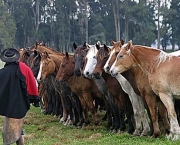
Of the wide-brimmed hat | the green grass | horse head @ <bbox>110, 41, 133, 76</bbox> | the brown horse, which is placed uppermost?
the wide-brimmed hat

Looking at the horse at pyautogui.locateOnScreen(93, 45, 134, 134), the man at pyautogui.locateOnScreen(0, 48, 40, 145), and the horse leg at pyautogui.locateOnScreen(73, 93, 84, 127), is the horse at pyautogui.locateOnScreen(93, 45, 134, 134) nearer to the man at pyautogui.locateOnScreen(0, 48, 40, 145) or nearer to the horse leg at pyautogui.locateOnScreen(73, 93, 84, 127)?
the horse leg at pyautogui.locateOnScreen(73, 93, 84, 127)

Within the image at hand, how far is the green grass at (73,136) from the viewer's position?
7.41 meters

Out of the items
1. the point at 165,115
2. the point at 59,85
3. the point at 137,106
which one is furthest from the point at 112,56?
the point at 59,85

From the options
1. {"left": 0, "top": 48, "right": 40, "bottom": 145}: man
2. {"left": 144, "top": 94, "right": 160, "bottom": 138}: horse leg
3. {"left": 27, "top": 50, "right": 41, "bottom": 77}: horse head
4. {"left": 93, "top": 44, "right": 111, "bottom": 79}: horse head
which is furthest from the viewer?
{"left": 27, "top": 50, "right": 41, "bottom": 77}: horse head

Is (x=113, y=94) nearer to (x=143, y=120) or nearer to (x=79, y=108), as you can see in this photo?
(x=143, y=120)

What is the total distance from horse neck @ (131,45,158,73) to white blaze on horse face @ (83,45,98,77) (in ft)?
4.52

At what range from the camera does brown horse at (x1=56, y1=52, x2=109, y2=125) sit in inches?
380

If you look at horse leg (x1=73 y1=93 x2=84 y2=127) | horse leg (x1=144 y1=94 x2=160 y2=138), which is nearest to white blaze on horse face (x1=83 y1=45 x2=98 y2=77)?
horse leg (x1=144 y1=94 x2=160 y2=138)

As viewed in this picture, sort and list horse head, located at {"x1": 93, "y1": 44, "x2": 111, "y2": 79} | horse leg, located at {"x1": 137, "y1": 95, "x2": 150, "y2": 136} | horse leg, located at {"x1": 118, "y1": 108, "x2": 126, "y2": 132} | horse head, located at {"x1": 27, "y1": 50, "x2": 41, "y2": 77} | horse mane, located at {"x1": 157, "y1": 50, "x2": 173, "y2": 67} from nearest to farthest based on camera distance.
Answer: horse mane, located at {"x1": 157, "y1": 50, "x2": 173, "y2": 67}, horse leg, located at {"x1": 137, "y1": 95, "x2": 150, "y2": 136}, horse head, located at {"x1": 93, "y1": 44, "x2": 111, "y2": 79}, horse leg, located at {"x1": 118, "y1": 108, "x2": 126, "y2": 132}, horse head, located at {"x1": 27, "y1": 50, "x2": 41, "y2": 77}

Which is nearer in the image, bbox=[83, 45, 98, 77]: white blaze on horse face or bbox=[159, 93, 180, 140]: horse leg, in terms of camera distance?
bbox=[159, 93, 180, 140]: horse leg

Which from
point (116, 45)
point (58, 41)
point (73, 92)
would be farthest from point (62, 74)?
point (58, 41)

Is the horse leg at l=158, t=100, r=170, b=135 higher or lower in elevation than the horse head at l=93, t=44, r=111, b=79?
lower

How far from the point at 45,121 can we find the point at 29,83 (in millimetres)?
5595

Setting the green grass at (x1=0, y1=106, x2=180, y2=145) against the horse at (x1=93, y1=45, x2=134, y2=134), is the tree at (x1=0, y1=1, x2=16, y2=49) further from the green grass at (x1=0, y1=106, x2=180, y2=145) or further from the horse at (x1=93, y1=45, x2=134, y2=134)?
the horse at (x1=93, y1=45, x2=134, y2=134)
